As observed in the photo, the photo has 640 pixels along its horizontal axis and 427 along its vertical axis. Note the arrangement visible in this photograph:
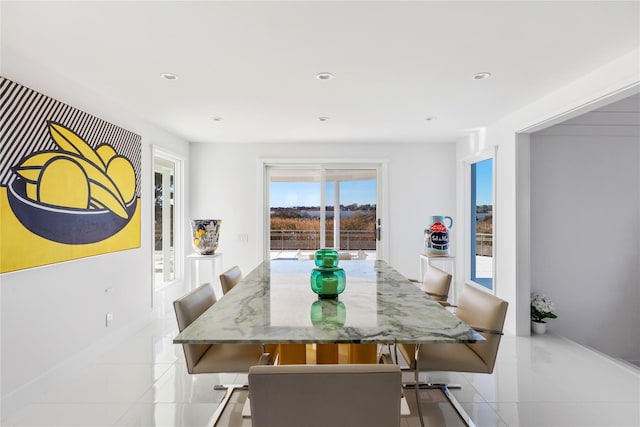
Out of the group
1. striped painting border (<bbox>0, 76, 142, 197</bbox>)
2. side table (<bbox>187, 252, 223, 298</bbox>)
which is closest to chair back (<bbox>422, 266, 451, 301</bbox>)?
side table (<bbox>187, 252, 223, 298</bbox>)

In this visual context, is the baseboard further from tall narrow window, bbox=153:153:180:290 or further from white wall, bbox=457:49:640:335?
white wall, bbox=457:49:640:335

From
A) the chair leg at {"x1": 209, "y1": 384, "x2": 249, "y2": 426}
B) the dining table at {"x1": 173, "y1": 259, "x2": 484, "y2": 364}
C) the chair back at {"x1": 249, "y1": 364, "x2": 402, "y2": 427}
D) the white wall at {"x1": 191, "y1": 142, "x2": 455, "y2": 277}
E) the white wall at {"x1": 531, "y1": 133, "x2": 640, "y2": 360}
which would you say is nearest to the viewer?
the chair back at {"x1": 249, "y1": 364, "x2": 402, "y2": 427}

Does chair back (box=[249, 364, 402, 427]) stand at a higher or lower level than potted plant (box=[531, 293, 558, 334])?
higher

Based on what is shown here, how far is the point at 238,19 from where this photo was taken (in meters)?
1.91

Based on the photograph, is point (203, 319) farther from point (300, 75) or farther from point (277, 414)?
point (300, 75)

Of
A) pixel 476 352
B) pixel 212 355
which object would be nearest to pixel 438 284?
pixel 476 352

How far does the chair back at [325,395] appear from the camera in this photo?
1114 mm

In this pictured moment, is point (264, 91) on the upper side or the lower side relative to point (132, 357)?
upper

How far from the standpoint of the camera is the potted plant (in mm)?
3764

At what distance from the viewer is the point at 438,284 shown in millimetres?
2783

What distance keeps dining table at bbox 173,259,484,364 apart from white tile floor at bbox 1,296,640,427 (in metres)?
0.88

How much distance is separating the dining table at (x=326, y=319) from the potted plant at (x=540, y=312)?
2266 millimetres

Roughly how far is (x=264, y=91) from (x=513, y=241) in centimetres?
300

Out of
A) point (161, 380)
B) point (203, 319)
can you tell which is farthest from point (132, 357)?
point (203, 319)
